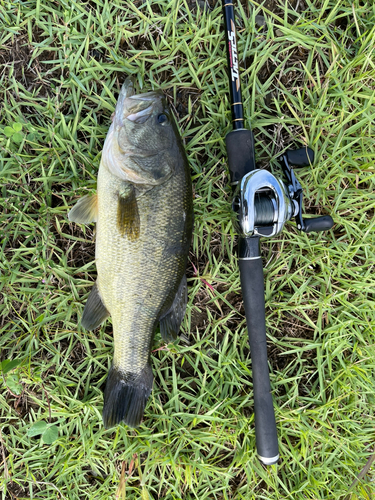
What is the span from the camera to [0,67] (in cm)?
229

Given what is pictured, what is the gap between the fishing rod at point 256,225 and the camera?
2078mm

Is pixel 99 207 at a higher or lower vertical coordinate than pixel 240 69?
lower

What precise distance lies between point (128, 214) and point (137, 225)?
8cm

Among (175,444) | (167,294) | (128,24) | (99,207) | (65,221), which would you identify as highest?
(128,24)

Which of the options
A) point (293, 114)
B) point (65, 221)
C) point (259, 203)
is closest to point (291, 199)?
point (259, 203)

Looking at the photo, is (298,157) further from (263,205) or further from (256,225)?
(256,225)

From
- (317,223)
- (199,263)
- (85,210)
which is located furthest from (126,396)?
(317,223)

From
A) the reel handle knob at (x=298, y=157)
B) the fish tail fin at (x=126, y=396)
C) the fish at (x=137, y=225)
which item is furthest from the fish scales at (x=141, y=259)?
the reel handle knob at (x=298, y=157)

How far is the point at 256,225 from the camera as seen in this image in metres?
2.01

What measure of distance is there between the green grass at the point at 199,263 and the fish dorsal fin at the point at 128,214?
0.49 m

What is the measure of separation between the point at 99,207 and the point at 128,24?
1.34m

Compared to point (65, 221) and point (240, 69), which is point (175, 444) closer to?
point (65, 221)

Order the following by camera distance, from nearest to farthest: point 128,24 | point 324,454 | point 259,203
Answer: point 259,203
point 128,24
point 324,454

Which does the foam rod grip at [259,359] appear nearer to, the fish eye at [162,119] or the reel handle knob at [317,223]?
the reel handle knob at [317,223]
